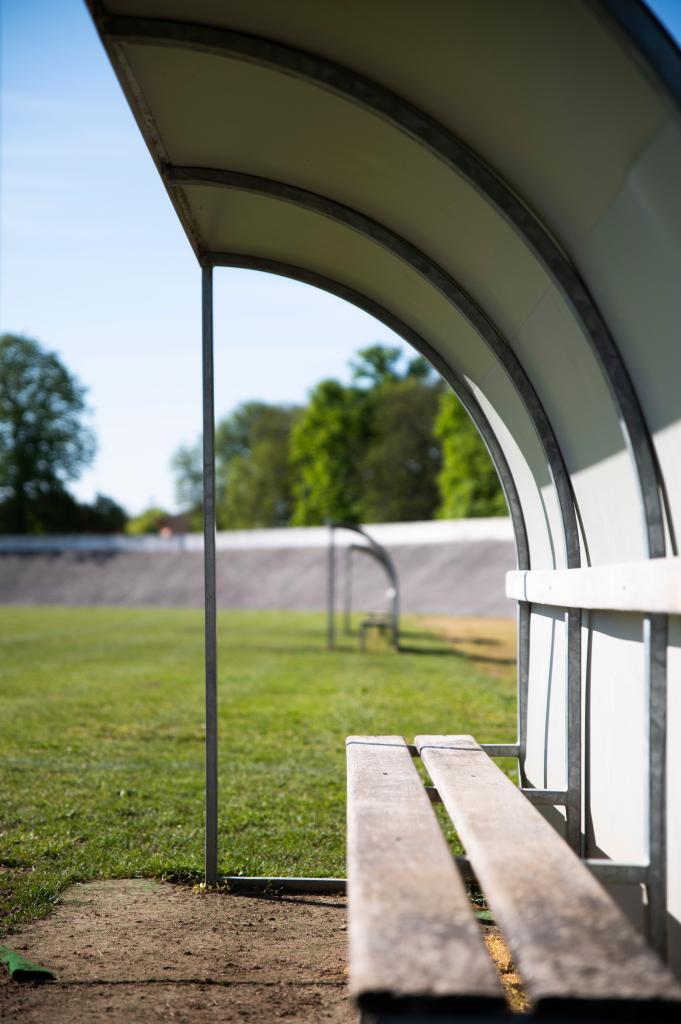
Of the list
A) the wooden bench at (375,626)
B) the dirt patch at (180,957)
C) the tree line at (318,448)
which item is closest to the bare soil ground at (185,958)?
the dirt patch at (180,957)

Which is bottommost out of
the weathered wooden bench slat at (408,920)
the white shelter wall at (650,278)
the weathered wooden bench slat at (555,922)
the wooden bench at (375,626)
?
the wooden bench at (375,626)

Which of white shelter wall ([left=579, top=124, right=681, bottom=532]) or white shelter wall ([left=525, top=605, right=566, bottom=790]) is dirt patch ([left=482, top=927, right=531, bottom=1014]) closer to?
white shelter wall ([left=525, top=605, right=566, bottom=790])

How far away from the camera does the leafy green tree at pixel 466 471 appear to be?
60.5 metres

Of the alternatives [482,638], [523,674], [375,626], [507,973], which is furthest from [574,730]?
[482,638]

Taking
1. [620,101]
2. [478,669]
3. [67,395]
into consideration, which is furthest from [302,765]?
[67,395]

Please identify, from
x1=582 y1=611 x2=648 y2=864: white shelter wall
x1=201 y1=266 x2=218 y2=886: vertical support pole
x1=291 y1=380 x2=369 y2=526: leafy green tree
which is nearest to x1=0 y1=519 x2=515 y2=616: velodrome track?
x1=291 y1=380 x2=369 y2=526: leafy green tree

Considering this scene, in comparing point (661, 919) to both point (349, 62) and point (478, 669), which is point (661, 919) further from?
point (478, 669)

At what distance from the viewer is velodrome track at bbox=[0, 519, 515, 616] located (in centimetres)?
4594

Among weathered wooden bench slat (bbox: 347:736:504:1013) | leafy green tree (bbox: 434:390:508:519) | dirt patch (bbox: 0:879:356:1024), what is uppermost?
leafy green tree (bbox: 434:390:508:519)

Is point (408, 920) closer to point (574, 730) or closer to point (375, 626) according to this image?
point (574, 730)

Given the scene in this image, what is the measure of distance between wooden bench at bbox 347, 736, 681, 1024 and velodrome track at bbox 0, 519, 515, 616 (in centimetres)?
3532

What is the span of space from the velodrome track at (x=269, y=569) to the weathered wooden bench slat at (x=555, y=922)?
3534 centimetres

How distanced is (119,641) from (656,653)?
22.0m

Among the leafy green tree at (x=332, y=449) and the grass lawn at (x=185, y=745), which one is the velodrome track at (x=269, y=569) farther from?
the grass lawn at (x=185, y=745)
